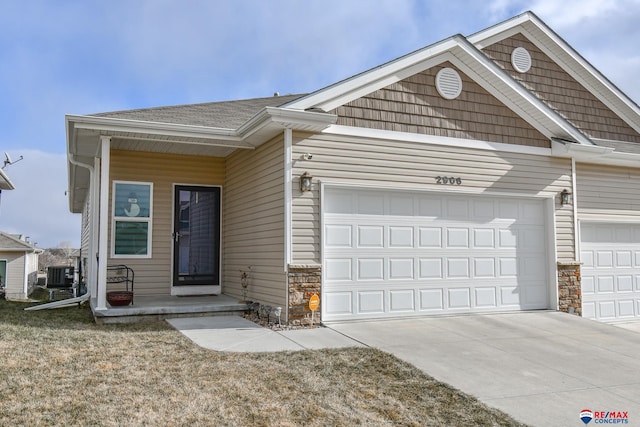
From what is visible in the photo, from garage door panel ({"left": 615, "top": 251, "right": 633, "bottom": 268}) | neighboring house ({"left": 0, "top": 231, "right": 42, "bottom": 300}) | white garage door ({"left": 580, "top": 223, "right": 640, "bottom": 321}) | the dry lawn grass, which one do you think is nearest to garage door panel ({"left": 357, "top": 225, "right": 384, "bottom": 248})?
the dry lawn grass

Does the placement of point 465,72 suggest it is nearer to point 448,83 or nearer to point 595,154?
point 448,83

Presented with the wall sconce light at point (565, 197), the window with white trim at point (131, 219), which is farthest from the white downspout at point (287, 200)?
the wall sconce light at point (565, 197)

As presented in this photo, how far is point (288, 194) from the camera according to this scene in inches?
302

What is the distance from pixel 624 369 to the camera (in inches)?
230

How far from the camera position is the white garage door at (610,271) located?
10094 mm

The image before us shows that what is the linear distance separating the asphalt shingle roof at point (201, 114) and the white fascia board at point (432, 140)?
77.1 inches

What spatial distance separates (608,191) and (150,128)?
335 inches

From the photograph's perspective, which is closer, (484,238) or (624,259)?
(484,238)

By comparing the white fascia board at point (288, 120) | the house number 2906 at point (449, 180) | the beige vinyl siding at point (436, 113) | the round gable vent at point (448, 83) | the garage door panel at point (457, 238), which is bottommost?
the garage door panel at point (457, 238)

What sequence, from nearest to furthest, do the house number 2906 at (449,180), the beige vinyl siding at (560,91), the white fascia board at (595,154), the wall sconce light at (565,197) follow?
1. the house number 2906 at (449,180)
2. the white fascia board at (595,154)
3. the wall sconce light at (565,197)
4. the beige vinyl siding at (560,91)

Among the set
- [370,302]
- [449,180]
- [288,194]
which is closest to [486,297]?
[449,180]

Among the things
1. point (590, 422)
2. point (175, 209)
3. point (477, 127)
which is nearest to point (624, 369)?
point (590, 422)

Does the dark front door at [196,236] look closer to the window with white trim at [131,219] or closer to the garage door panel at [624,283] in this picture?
the window with white trim at [131,219]

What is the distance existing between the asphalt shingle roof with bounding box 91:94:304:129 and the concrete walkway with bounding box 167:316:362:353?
3.19 m
